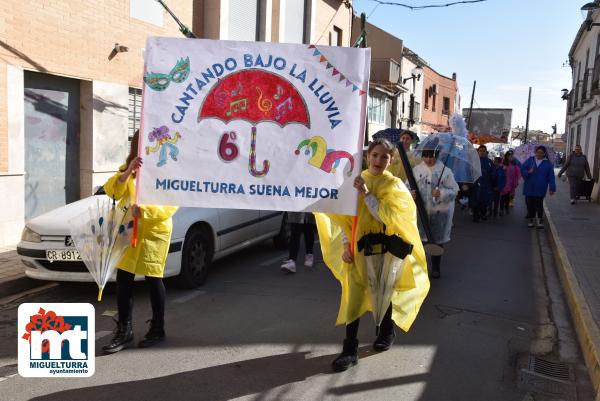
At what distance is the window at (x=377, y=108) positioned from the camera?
30.2 m

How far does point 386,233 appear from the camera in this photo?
3961mm

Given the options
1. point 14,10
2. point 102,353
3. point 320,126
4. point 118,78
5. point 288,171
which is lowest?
point 102,353

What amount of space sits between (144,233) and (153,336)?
901 mm

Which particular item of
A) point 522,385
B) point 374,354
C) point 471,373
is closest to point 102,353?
point 374,354

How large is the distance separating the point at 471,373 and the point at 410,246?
3.51 ft

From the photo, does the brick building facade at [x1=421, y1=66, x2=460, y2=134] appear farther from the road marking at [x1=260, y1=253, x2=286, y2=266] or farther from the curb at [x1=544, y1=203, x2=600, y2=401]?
the road marking at [x1=260, y1=253, x2=286, y2=266]

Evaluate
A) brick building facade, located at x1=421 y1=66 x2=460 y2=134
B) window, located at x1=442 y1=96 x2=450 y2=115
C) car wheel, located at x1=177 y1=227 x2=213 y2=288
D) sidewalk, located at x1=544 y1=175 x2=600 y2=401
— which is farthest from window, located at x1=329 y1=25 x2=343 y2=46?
window, located at x1=442 y1=96 x2=450 y2=115

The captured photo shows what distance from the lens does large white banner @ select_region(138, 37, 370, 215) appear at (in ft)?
12.0

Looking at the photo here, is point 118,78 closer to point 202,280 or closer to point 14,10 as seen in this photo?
point 14,10

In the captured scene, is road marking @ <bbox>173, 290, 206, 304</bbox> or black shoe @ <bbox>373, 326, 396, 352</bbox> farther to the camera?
road marking @ <bbox>173, 290, 206, 304</bbox>

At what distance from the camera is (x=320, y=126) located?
12.0ft

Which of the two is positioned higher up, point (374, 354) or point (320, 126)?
point (320, 126)

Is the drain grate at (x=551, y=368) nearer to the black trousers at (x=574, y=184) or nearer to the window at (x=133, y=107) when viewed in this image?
the window at (x=133, y=107)

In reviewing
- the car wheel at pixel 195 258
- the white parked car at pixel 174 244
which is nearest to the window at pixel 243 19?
the white parked car at pixel 174 244
